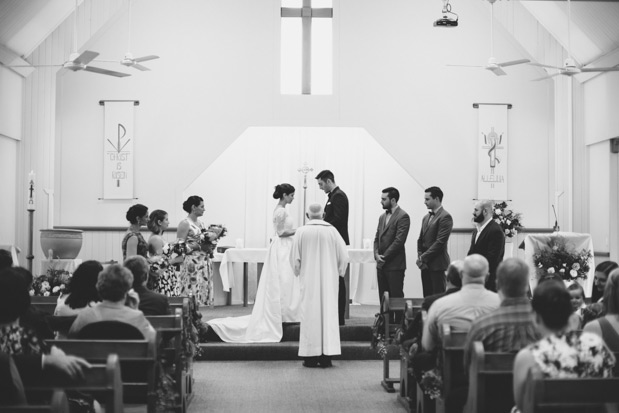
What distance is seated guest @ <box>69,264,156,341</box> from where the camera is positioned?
419cm

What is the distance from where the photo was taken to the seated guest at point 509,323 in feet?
12.9

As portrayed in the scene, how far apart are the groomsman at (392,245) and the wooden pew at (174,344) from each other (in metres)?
3.21

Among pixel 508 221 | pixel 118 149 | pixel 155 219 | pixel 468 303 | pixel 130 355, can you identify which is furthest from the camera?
pixel 118 149

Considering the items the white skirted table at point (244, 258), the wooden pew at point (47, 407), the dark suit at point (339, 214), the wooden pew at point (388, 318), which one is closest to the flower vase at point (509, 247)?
the white skirted table at point (244, 258)

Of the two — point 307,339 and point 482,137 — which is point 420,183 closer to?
point 482,137

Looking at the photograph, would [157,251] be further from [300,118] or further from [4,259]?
[300,118]

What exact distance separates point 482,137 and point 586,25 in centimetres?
217

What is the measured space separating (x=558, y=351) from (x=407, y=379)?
114 inches

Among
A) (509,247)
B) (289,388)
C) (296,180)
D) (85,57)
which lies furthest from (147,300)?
(509,247)

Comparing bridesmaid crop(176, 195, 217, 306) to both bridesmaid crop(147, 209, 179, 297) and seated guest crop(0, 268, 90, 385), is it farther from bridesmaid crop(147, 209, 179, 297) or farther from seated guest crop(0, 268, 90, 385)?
seated guest crop(0, 268, 90, 385)

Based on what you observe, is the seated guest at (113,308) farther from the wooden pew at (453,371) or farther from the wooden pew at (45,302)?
the wooden pew at (45,302)

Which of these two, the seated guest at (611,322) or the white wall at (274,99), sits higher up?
the white wall at (274,99)

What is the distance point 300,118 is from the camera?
12148 mm

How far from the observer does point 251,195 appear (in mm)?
12141
